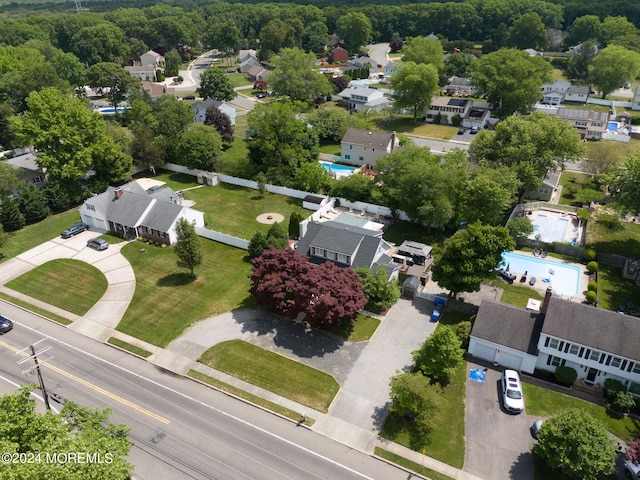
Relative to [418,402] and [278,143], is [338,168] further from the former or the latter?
[418,402]

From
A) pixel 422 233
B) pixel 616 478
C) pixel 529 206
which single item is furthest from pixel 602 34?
pixel 616 478

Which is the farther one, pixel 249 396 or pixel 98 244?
pixel 98 244

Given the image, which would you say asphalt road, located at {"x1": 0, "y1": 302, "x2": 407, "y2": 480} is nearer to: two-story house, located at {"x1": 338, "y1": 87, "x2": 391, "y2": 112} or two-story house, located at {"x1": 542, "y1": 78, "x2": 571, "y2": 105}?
two-story house, located at {"x1": 338, "y1": 87, "x2": 391, "y2": 112}

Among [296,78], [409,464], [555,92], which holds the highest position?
[296,78]

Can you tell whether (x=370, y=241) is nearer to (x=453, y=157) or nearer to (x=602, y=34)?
(x=453, y=157)

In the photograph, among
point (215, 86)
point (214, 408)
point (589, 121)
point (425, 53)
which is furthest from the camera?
point (425, 53)

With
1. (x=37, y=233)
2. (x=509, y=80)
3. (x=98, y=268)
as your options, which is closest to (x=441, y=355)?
(x=98, y=268)
